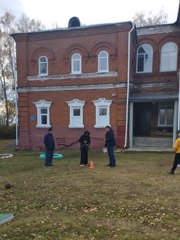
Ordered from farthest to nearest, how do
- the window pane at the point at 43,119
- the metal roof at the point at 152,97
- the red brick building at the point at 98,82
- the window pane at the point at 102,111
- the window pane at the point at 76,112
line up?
the window pane at the point at 43,119, the window pane at the point at 76,112, the window pane at the point at 102,111, the red brick building at the point at 98,82, the metal roof at the point at 152,97

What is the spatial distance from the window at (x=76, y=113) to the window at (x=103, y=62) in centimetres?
306

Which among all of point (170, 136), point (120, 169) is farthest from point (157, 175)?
point (170, 136)

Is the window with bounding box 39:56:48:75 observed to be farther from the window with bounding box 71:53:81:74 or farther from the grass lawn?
the grass lawn

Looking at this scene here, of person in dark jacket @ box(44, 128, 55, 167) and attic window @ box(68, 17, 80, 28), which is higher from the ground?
attic window @ box(68, 17, 80, 28)

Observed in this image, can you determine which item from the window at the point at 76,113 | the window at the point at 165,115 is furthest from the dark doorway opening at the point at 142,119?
the window at the point at 76,113

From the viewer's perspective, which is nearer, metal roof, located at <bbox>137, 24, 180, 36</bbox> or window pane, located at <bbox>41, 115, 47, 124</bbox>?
metal roof, located at <bbox>137, 24, 180, 36</bbox>

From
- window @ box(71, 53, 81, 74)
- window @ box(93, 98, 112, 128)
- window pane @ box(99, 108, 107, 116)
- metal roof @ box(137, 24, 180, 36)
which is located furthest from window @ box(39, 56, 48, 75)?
metal roof @ box(137, 24, 180, 36)

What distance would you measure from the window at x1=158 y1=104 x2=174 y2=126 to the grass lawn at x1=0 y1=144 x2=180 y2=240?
1096cm

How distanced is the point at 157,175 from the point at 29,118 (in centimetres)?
1460

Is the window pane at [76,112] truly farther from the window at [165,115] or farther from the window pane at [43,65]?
the window at [165,115]

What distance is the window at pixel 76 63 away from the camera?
21250mm

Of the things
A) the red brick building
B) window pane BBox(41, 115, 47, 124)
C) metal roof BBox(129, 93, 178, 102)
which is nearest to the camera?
metal roof BBox(129, 93, 178, 102)

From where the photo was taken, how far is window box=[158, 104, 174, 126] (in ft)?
71.6

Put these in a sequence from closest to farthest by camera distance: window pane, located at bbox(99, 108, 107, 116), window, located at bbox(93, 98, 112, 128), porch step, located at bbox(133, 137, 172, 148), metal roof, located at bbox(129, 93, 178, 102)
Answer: metal roof, located at bbox(129, 93, 178, 102)
porch step, located at bbox(133, 137, 172, 148)
window, located at bbox(93, 98, 112, 128)
window pane, located at bbox(99, 108, 107, 116)
